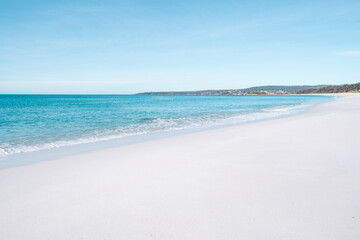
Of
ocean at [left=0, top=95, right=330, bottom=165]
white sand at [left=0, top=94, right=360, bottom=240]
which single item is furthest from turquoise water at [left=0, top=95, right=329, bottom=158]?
white sand at [left=0, top=94, right=360, bottom=240]

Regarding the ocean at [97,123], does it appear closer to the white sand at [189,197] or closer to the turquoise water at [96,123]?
the turquoise water at [96,123]

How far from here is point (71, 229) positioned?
296 cm

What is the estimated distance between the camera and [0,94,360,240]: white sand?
2.88m

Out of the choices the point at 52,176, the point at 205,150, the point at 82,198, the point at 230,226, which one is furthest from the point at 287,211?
the point at 52,176

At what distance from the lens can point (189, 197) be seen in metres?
3.74

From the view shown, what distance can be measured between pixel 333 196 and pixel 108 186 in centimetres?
386

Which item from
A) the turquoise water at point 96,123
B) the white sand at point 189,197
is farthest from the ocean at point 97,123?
the white sand at point 189,197

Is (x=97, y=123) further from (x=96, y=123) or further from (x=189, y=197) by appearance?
(x=189, y=197)

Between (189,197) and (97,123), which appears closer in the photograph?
(189,197)

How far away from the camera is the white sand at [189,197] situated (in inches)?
113

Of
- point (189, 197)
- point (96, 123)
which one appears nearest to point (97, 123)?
point (96, 123)

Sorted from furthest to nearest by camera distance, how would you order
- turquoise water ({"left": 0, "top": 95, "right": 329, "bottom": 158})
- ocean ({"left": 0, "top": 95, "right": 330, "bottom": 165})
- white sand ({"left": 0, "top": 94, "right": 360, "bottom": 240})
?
turquoise water ({"left": 0, "top": 95, "right": 329, "bottom": 158}) → ocean ({"left": 0, "top": 95, "right": 330, "bottom": 165}) → white sand ({"left": 0, "top": 94, "right": 360, "bottom": 240})

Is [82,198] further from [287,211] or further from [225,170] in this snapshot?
[287,211]

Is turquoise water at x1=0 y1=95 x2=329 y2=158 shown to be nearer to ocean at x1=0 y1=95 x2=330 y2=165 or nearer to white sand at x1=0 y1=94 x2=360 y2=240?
ocean at x1=0 y1=95 x2=330 y2=165
